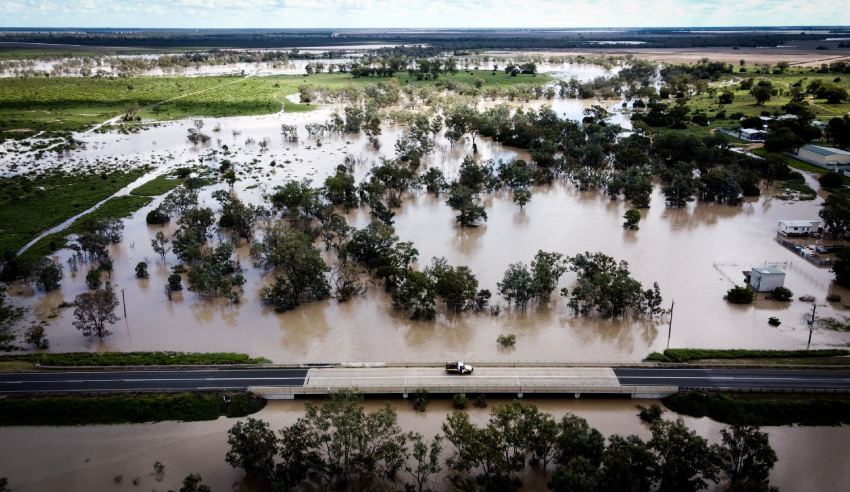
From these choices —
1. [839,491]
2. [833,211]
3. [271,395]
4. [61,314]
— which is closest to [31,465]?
[271,395]

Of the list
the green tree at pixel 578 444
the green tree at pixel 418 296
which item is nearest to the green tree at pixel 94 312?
the green tree at pixel 418 296

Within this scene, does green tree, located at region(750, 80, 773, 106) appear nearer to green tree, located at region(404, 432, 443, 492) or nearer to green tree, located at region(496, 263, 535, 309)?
green tree, located at region(496, 263, 535, 309)

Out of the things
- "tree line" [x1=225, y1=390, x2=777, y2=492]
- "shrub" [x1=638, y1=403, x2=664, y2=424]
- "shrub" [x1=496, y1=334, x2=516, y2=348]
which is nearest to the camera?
"tree line" [x1=225, y1=390, x2=777, y2=492]

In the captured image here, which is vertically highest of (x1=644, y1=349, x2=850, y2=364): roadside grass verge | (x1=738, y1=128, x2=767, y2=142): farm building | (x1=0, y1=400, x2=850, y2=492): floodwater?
(x1=738, y1=128, x2=767, y2=142): farm building

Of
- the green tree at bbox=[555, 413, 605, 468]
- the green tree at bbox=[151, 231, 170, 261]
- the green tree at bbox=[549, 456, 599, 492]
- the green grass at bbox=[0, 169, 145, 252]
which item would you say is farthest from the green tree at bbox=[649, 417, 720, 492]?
the green grass at bbox=[0, 169, 145, 252]

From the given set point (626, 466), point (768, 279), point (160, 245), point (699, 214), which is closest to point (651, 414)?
point (626, 466)

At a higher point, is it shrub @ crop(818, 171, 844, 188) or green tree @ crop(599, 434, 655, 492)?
shrub @ crop(818, 171, 844, 188)

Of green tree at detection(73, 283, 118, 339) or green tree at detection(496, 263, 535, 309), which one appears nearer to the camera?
green tree at detection(73, 283, 118, 339)

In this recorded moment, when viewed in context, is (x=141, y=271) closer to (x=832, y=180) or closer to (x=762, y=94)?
(x=832, y=180)
